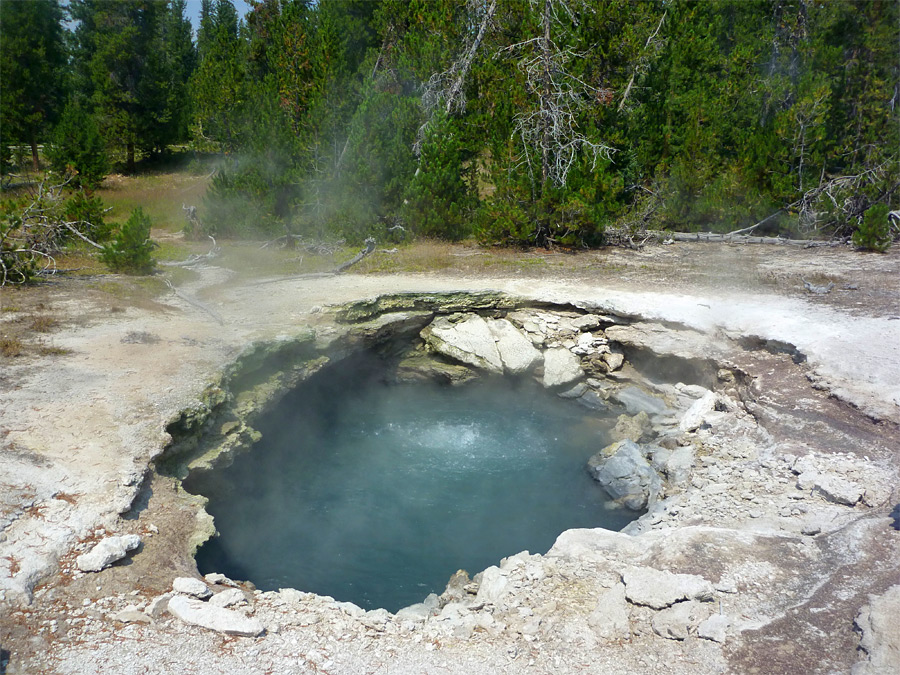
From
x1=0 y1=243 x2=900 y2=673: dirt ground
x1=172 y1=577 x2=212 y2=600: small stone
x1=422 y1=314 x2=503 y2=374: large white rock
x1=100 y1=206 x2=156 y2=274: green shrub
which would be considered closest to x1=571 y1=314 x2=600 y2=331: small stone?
x1=0 y1=243 x2=900 y2=673: dirt ground

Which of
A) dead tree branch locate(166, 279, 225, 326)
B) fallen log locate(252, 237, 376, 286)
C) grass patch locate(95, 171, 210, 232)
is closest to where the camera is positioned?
dead tree branch locate(166, 279, 225, 326)

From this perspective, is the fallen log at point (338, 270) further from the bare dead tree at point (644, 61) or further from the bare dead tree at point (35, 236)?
the bare dead tree at point (644, 61)

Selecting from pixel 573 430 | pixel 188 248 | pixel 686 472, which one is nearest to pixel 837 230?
pixel 573 430

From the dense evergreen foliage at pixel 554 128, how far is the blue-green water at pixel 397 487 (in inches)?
233

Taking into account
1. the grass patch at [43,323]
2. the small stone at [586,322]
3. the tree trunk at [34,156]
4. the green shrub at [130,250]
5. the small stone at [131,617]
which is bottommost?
the small stone at [131,617]

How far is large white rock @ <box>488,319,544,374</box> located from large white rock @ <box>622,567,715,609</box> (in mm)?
6201

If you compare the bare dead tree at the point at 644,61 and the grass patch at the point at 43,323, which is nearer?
the grass patch at the point at 43,323

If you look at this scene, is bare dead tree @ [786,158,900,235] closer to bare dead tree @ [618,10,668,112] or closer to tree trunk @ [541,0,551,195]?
bare dead tree @ [618,10,668,112]

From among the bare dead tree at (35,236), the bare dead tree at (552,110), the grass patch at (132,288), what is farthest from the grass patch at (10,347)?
the bare dead tree at (552,110)

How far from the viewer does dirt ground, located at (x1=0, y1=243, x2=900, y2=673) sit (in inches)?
197

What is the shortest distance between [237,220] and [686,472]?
46.2 ft

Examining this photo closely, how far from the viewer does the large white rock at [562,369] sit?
1170cm

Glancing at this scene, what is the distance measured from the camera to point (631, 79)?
17.3 m

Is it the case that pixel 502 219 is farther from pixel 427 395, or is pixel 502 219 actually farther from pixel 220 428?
pixel 220 428
